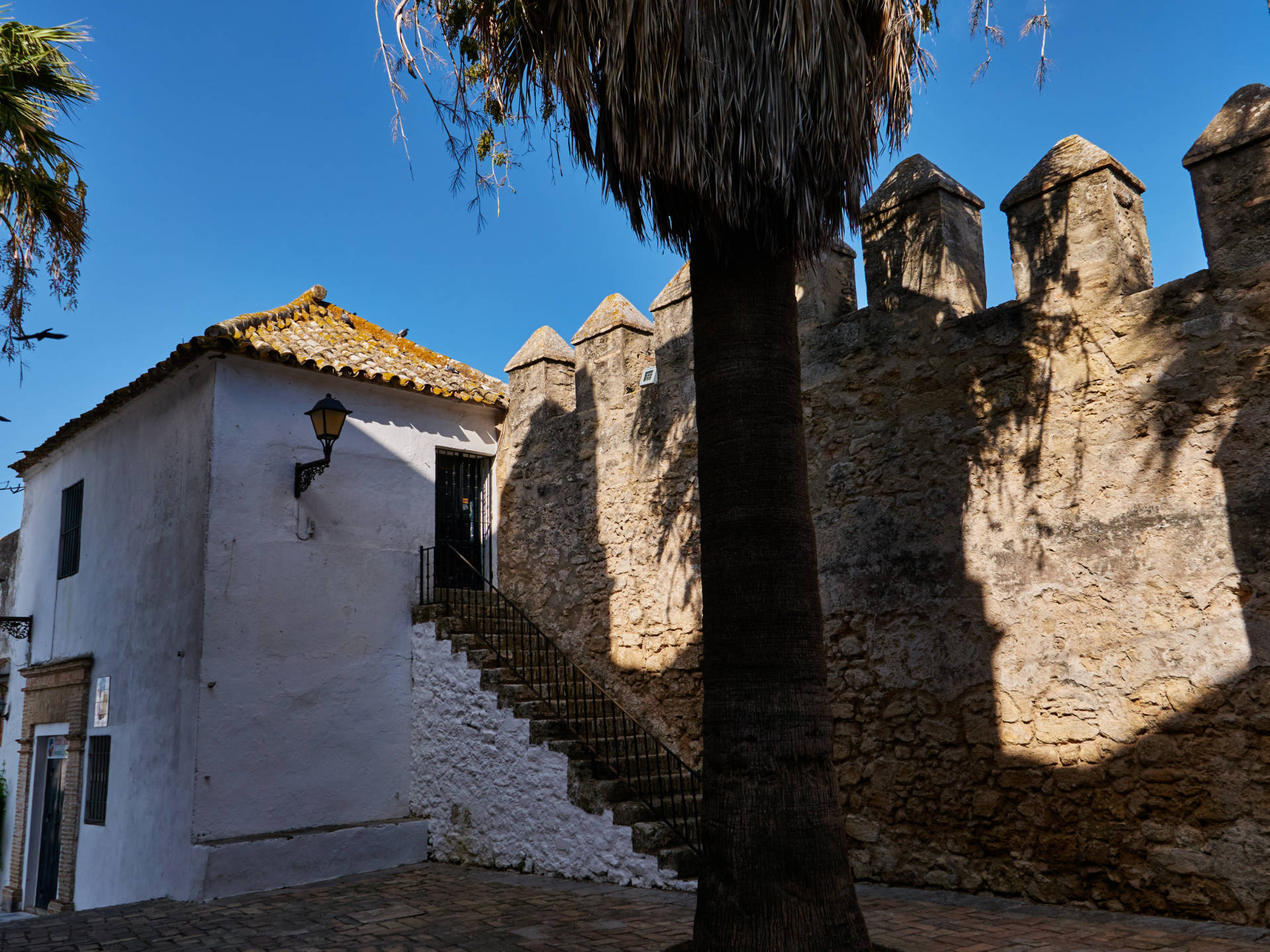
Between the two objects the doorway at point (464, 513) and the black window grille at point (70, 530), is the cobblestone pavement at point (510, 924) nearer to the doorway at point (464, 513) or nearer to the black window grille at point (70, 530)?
the doorway at point (464, 513)

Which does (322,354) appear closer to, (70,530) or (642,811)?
(70,530)

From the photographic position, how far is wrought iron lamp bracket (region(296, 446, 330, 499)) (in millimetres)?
8703

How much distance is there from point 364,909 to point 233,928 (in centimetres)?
88

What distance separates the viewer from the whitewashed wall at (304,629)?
→ 316 inches

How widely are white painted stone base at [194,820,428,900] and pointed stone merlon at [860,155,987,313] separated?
21.7 feet

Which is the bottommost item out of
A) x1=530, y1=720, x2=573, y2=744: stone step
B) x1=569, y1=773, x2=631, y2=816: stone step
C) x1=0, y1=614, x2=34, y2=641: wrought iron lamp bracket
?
x1=569, y1=773, x2=631, y2=816: stone step

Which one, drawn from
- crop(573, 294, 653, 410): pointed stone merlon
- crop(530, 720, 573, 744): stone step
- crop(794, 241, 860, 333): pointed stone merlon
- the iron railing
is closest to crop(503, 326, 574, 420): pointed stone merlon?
crop(573, 294, 653, 410): pointed stone merlon

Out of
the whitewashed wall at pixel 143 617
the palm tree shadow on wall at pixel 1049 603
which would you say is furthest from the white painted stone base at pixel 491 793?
the whitewashed wall at pixel 143 617

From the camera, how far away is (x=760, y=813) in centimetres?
393

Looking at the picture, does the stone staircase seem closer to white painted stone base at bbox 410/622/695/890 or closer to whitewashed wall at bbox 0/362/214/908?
white painted stone base at bbox 410/622/695/890

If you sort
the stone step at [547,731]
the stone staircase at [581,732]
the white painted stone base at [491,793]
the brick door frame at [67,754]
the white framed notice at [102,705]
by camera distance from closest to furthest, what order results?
the stone staircase at [581,732] < the white painted stone base at [491,793] < the stone step at [547,731] < the white framed notice at [102,705] < the brick door frame at [67,754]

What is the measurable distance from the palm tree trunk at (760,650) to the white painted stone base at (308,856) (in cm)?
532

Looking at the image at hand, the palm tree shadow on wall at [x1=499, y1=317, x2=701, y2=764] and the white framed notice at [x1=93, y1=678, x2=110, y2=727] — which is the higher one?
the palm tree shadow on wall at [x1=499, y1=317, x2=701, y2=764]

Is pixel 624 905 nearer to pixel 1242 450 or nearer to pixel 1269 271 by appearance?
pixel 1242 450
